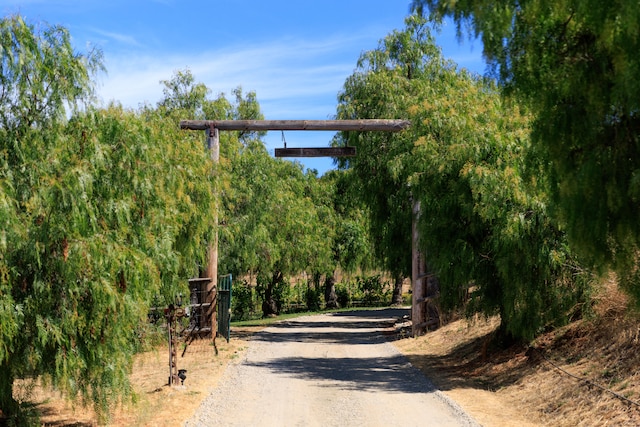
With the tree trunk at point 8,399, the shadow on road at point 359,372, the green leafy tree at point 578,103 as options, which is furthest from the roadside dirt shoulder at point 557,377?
the tree trunk at point 8,399

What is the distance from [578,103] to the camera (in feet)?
19.6

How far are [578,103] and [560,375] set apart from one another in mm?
6807

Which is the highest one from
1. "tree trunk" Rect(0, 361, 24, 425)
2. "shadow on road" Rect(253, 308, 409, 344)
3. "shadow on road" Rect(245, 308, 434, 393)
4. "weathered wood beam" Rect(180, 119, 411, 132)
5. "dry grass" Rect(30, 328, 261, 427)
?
"weathered wood beam" Rect(180, 119, 411, 132)

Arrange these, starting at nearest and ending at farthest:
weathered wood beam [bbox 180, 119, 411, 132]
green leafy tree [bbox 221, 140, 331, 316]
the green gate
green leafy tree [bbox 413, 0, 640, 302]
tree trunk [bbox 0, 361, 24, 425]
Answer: green leafy tree [bbox 413, 0, 640, 302]
tree trunk [bbox 0, 361, 24, 425]
weathered wood beam [bbox 180, 119, 411, 132]
the green gate
green leafy tree [bbox 221, 140, 331, 316]

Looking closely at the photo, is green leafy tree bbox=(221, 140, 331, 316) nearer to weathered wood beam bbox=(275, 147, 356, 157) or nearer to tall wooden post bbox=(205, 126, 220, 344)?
tall wooden post bbox=(205, 126, 220, 344)

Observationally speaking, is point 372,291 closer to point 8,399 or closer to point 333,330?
point 333,330

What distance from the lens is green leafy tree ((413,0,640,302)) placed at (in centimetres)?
573

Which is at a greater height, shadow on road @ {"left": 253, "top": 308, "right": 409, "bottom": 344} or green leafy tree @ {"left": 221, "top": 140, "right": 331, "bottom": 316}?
green leafy tree @ {"left": 221, "top": 140, "right": 331, "bottom": 316}

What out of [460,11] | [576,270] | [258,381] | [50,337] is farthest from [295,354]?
[460,11]

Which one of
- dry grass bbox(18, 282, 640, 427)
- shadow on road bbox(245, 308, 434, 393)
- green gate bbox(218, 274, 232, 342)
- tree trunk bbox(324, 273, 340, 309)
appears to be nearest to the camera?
dry grass bbox(18, 282, 640, 427)

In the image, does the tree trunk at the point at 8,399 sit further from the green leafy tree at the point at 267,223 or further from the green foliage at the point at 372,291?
the green foliage at the point at 372,291

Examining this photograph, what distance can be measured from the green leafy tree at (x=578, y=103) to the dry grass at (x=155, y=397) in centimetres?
599

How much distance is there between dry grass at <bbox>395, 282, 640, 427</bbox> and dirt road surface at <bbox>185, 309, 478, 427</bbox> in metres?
0.60

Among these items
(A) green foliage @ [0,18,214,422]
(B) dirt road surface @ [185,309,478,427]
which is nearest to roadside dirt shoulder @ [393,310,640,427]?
(B) dirt road surface @ [185,309,478,427]
